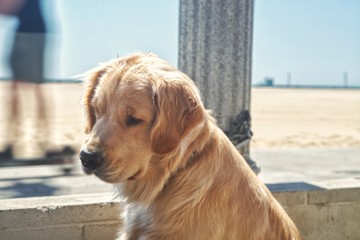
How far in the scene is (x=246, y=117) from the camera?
4.19m

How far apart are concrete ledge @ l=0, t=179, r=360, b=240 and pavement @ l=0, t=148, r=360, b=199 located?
34cm

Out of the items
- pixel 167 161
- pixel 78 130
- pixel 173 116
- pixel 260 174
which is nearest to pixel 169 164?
pixel 167 161

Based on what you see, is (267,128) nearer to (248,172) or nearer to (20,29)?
(20,29)

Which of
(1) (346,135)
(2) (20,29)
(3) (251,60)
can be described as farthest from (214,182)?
(1) (346,135)

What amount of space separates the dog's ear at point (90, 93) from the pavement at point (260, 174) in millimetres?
1003

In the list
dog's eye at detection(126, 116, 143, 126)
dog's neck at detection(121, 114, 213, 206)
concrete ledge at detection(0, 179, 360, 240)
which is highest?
dog's eye at detection(126, 116, 143, 126)

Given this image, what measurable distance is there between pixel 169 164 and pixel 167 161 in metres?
0.02

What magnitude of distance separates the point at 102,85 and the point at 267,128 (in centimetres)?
1563

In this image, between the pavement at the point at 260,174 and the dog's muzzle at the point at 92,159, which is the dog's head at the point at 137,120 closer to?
the dog's muzzle at the point at 92,159

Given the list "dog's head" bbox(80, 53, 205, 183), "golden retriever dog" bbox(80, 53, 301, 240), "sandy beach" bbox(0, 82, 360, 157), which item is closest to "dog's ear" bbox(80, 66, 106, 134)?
"golden retriever dog" bbox(80, 53, 301, 240)

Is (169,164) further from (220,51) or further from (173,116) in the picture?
(220,51)

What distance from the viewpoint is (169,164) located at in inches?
112

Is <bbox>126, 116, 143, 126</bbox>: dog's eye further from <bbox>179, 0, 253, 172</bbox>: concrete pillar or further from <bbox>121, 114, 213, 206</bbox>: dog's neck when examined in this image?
<bbox>179, 0, 253, 172</bbox>: concrete pillar

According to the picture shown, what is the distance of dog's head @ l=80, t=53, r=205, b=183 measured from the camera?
261 cm
